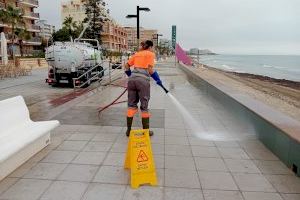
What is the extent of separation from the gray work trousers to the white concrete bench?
1431mm

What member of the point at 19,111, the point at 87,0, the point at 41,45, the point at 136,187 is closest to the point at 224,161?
the point at 136,187

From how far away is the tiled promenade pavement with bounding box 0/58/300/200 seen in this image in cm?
388

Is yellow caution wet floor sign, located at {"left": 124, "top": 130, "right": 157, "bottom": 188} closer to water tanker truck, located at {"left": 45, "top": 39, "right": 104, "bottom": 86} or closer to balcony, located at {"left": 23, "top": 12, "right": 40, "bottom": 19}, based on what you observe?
water tanker truck, located at {"left": 45, "top": 39, "right": 104, "bottom": 86}

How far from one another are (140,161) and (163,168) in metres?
0.68

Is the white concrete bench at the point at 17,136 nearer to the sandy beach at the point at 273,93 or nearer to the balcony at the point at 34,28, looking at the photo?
the sandy beach at the point at 273,93

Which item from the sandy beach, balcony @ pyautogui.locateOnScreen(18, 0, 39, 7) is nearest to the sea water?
the sandy beach

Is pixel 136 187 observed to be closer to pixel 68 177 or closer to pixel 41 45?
pixel 68 177

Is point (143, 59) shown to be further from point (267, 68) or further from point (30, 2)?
point (267, 68)

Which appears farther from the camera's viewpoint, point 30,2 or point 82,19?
point 82,19

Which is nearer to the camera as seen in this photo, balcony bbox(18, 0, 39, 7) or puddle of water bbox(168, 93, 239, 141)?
puddle of water bbox(168, 93, 239, 141)

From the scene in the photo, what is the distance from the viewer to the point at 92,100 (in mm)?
10836

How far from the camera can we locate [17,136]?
189 inches

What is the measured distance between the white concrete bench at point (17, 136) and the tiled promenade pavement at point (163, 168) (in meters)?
0.13

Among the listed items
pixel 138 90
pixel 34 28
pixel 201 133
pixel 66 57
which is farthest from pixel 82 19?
pixel 138 90
